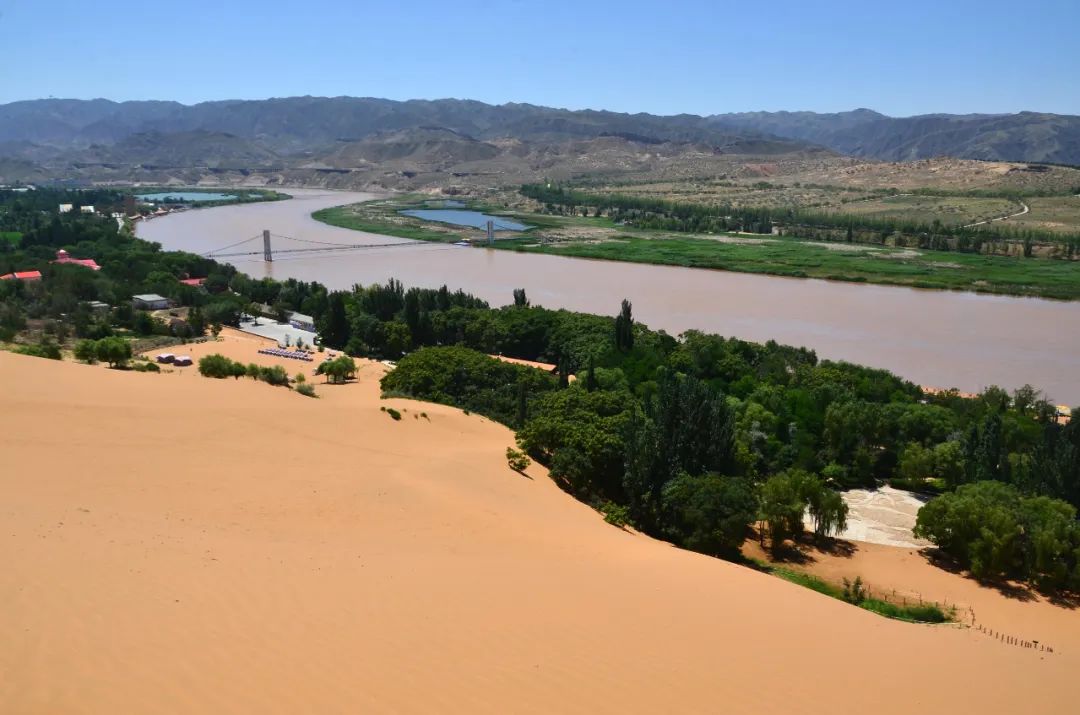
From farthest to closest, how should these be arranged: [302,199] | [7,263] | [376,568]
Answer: [302,199]
[7,263]
[376,568]

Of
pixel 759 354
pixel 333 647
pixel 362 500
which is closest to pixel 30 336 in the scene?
pixel 362 500

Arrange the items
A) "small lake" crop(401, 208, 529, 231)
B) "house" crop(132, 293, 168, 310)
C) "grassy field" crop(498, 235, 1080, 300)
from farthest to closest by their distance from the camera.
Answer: "small lake" crop(401, 208, 529, 231)
"grassy field" crop(498, 235, 1080, 300)
"house" crop(132, 293, 168, 310)

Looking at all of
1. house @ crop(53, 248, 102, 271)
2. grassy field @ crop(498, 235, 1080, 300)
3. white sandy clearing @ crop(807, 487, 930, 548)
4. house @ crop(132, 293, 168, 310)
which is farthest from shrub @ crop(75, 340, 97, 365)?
grassy field @ crop(498, 235, 1080, 300)

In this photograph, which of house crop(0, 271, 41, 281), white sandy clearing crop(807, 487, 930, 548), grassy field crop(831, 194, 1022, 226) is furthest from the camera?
grassy field crop(831, 194, 1022, 226)

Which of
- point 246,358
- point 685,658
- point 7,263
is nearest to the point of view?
point 685,658

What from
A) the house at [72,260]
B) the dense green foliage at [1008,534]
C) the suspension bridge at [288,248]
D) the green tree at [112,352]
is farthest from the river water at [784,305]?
the green tree at [112,352]

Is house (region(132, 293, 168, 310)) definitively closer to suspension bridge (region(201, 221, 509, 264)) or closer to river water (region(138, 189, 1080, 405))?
river water (region(138, 189, 1080, 405))

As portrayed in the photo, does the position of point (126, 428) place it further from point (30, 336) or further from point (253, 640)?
point (30, 336)
